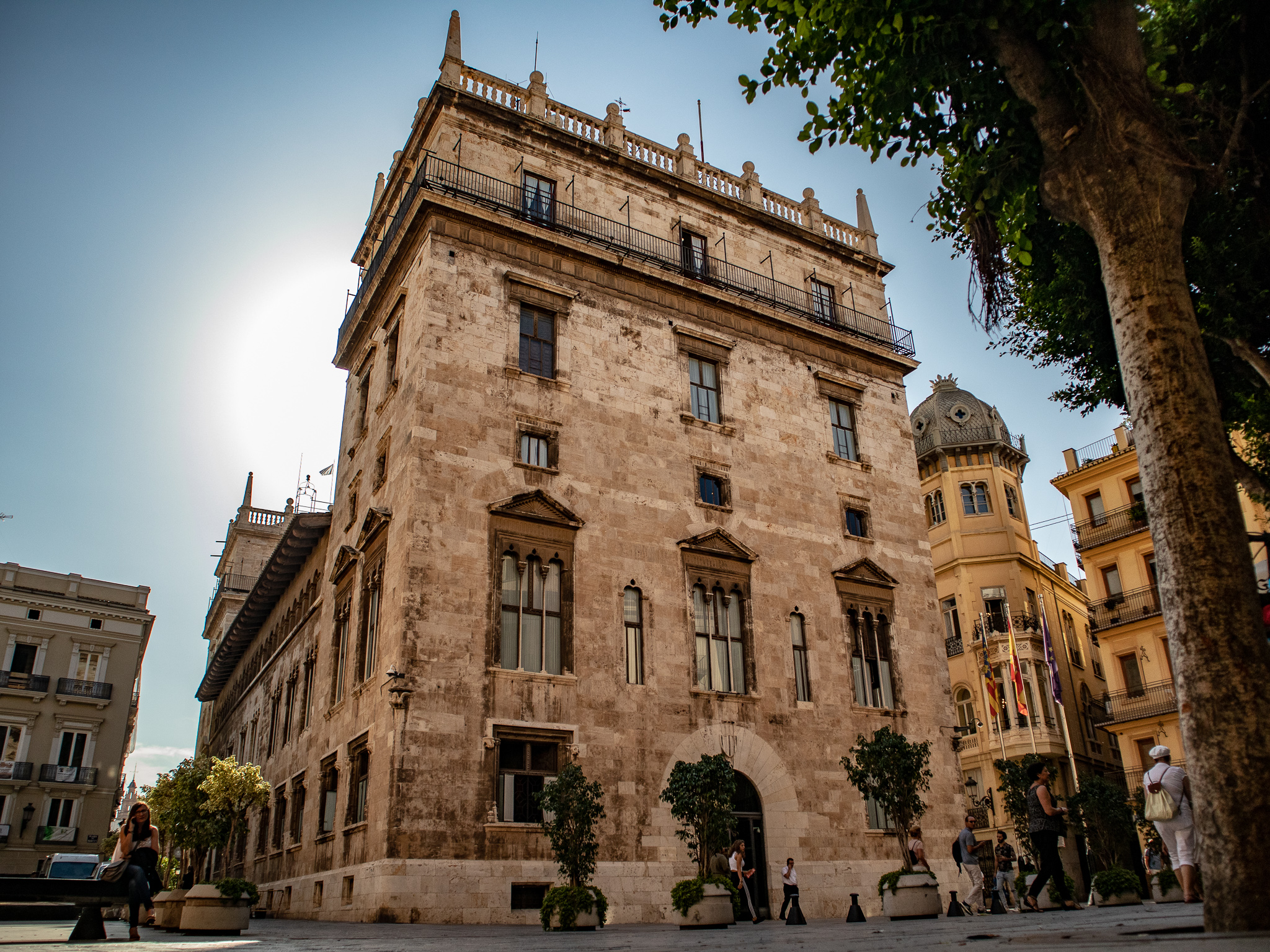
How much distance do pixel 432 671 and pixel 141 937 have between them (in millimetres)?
7559

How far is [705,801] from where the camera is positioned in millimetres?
17969

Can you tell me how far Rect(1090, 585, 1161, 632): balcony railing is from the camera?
37.8 meters

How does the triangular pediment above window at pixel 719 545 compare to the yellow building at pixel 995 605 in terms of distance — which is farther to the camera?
the yellow building at pixel 995 605

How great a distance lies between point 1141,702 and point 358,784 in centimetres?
3039

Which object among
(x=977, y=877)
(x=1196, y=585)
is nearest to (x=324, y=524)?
(x=977, y=877)

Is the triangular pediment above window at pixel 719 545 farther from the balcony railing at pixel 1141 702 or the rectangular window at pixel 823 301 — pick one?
the balcony railing at pixel 1141 702

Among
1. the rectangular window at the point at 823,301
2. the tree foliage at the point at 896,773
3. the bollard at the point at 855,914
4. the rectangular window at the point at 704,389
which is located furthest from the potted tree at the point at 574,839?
the rectangular window at the point at 823,301

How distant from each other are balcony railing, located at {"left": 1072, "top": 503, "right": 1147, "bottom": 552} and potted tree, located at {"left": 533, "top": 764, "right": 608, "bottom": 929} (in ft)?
100

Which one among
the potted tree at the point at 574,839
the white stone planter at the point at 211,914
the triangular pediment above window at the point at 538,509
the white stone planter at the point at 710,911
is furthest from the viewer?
the triangular pediment above window at the point at 538,509

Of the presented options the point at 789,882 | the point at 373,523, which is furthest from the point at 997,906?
the point at 373,523

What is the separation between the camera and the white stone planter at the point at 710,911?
15234 mm

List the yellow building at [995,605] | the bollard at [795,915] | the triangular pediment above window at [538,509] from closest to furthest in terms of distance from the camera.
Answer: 1. the bollard at [795,915]
2. the triangular pediment above window at [538,509]
3. the yellow building at [995,605]

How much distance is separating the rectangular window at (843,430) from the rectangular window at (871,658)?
508 cm

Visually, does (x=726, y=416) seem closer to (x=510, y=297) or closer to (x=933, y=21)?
(x=510, y=297)
